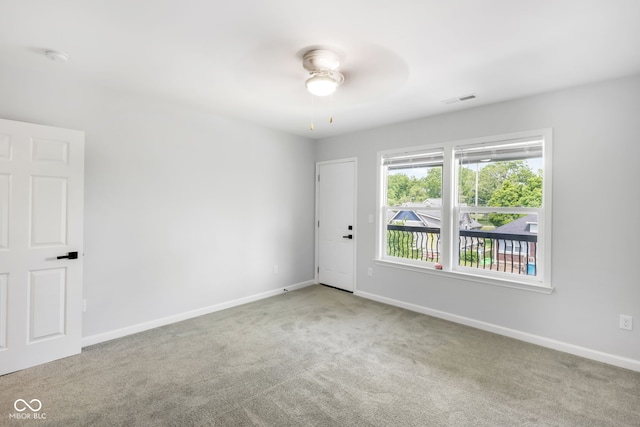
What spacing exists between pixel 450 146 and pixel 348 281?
2447 millimetres

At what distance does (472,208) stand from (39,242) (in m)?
4.25

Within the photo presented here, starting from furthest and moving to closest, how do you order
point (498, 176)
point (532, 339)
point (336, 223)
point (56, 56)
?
point (336, 223)
point (498, 176)
point (532, 339)
point (56, 56)

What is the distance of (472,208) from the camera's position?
3521mm

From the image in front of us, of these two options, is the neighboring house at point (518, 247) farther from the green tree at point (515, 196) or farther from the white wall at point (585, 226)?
the white wall at point (585, 226)

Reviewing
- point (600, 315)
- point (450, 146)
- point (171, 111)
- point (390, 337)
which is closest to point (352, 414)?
point (390, 337)

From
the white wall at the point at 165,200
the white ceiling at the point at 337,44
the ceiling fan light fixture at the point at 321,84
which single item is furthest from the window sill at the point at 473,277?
the ceiling fan light fixture at the point at 321,84

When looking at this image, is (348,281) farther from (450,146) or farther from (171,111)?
(171,111)

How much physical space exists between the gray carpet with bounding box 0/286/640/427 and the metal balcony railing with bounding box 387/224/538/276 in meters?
0.79

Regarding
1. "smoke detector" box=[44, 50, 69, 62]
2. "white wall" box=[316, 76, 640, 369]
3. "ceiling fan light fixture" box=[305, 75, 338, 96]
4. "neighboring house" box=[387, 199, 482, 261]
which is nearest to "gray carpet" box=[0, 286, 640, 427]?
"white wall" box=[316, 76, 640, 369]

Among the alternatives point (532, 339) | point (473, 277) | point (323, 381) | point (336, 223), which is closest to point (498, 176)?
point (473, 277)

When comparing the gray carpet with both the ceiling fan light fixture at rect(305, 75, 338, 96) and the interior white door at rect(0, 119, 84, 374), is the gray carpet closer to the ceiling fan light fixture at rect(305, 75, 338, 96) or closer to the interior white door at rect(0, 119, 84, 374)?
the interior white door at rect(0, 119, 84, 374)

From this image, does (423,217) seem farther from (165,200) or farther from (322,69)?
(165,200)

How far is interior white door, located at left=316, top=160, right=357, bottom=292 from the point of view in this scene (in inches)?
187

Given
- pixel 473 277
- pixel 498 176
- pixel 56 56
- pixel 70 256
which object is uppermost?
pixel 56 56
